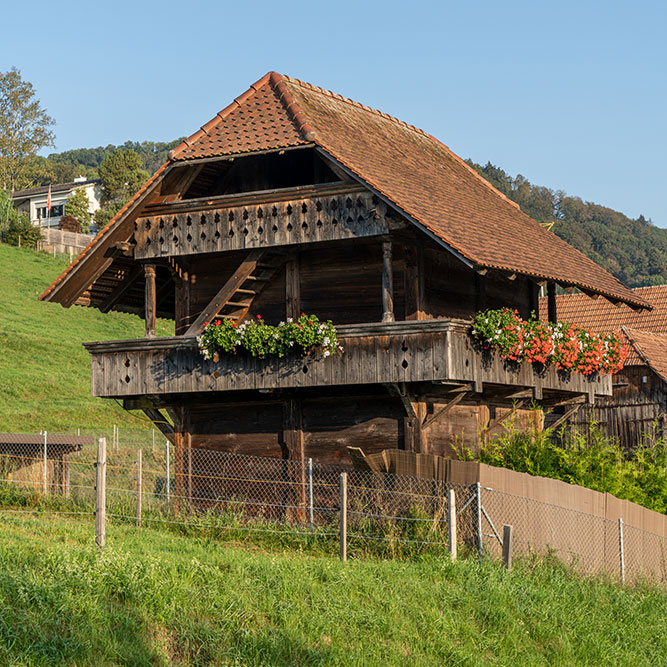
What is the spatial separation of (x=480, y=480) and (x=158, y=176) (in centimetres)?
947

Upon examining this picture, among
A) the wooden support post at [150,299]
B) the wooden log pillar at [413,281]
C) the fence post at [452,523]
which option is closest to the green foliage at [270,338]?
the wooden support post at [150,299]

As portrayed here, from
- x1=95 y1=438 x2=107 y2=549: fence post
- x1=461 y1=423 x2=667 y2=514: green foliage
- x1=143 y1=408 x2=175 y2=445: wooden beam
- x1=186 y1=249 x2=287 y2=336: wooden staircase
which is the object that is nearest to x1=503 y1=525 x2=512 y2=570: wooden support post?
x1=461 y1=423 x2=667 y2=514: green foliage

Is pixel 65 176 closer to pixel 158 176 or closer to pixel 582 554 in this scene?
pixel 158 176

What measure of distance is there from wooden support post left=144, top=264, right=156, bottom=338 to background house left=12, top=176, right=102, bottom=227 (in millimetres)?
71827

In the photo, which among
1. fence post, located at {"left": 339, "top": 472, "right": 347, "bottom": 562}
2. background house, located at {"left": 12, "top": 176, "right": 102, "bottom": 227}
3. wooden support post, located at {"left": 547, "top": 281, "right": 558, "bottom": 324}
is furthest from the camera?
background house, located at {"left": 12, "top": 176, "right": 102, "bottom": 227}

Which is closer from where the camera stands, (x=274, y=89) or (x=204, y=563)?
(x=204, y=563)

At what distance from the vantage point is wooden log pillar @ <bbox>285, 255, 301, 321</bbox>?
2227 centimetres

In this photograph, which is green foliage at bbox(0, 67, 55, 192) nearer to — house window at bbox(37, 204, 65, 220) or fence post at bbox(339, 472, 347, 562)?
house window at bbox(37, 204, 65, 220)

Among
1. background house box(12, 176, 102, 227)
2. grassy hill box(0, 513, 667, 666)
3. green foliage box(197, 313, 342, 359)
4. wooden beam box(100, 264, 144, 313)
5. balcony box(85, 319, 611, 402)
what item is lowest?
grassy hill box(0, 513, 667, 666)

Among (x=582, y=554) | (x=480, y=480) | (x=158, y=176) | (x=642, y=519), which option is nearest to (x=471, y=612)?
(x=480, y=480)

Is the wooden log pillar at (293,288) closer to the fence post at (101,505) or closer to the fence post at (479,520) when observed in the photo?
the fence post at (479,520)

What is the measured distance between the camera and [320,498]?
2153 cm

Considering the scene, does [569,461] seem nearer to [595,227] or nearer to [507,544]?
[507,544]

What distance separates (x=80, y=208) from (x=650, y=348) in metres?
60.5
